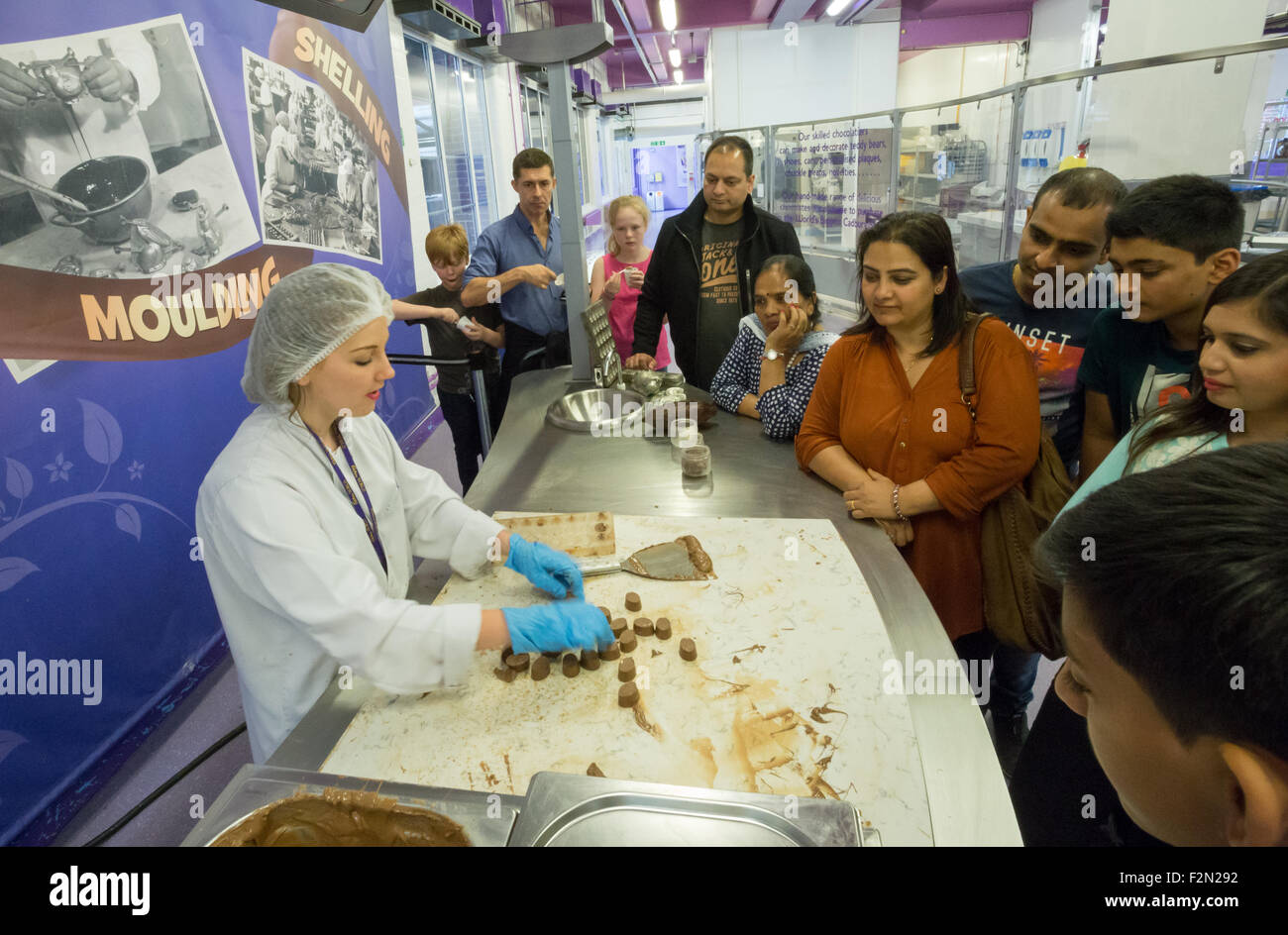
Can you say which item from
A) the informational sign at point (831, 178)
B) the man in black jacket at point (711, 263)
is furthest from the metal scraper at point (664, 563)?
the informational sign at point (831, 178)

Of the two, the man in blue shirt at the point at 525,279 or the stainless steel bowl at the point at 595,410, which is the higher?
the man in blue shirt at the point at 525,279

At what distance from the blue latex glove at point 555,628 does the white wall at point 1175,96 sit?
4.15 m

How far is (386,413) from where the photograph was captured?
4965 mm

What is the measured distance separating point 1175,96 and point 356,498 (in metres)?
4.56

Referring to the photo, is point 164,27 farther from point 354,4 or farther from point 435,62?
point 435,62

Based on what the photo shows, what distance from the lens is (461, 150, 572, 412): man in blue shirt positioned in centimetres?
356

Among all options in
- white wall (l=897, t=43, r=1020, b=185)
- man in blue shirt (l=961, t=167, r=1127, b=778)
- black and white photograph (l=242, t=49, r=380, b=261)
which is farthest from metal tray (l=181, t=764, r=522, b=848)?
white wall (l=897, t=43, r=1020, b=185)

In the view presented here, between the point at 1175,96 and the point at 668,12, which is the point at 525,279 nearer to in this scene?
the point at 1175,96

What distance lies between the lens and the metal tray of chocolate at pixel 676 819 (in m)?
0.80

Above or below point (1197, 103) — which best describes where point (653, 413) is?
below

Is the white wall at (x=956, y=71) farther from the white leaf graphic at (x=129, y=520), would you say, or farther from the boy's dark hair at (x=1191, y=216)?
the white leaf graphic at (x=129, y=520)

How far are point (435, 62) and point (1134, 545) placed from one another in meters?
7.91
